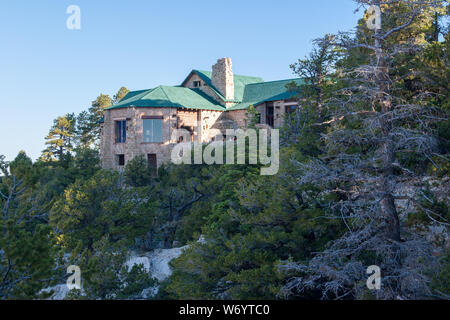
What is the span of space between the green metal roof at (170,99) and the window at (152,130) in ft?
3.85

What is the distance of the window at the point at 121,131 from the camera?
1425 inches

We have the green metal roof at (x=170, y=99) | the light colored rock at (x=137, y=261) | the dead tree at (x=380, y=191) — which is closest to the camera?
the dead tree at (x=380, y=191)

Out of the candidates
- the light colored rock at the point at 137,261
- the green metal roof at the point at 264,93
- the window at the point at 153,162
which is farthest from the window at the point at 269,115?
the light colored rock at the point at 137,261

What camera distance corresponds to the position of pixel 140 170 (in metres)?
32.7

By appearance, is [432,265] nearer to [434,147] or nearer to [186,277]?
[434,147]

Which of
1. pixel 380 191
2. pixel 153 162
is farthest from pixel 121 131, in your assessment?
pixel 380 191

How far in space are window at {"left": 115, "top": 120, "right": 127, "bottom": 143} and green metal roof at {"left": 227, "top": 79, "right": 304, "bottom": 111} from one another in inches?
359

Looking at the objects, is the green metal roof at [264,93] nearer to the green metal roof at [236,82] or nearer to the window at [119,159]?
the green metal roof at [236,82]

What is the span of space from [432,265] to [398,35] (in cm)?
966

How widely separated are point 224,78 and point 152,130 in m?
8.63

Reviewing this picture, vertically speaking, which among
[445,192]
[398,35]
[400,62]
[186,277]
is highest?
[398,35]
